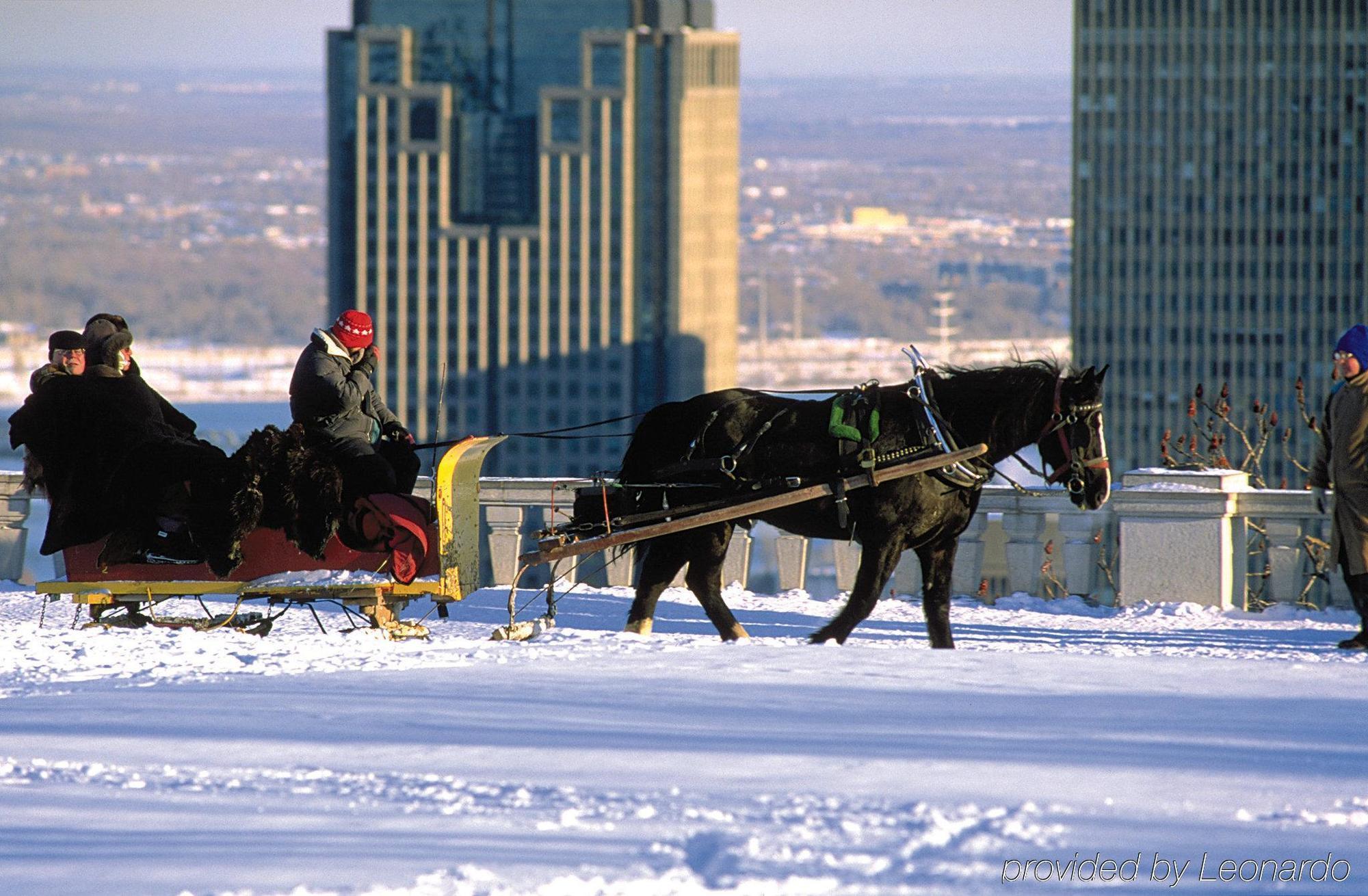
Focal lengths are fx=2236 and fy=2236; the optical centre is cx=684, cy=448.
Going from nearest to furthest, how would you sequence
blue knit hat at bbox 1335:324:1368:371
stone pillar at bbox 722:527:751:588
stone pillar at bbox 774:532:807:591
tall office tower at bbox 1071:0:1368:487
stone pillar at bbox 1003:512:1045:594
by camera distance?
1. blue knit hat at bbox 1335:324:1368:371
2. stone pillar at bbox 1003:512:1045:594
3. stone pillar at bbox 722:527:751:588
4. stone pillar at bbox 774:532:807:591
5. tall office tower at bbox 1071:0:1368:487

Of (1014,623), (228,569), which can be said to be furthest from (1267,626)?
(228,569)

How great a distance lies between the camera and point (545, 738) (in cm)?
784

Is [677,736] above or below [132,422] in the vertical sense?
below

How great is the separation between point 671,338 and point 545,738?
162 m

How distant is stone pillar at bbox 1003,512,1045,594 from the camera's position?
1512cm

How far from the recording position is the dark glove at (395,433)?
11.5 metres

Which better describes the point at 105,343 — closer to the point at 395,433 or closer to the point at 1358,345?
the point at 395,433

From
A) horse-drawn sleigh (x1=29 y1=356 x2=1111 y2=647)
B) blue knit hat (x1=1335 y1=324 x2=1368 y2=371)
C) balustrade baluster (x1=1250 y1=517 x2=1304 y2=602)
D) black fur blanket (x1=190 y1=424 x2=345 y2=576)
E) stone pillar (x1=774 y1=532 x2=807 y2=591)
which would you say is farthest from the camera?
stone pillar (x1=774 y1=532 x2=807 y2=591)

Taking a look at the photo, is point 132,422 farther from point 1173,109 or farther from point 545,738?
point 1173,109

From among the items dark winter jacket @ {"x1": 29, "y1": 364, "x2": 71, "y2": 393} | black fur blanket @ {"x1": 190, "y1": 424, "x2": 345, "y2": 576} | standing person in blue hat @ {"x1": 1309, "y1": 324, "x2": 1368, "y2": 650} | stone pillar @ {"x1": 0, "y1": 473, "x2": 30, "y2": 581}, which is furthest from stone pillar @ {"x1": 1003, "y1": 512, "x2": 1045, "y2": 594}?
stone pillar @ {"x1": 0, "y1": 473, "x2": 30, "y2": 581}

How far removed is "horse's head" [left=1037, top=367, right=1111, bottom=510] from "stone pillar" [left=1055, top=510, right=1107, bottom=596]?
3582 millimetres

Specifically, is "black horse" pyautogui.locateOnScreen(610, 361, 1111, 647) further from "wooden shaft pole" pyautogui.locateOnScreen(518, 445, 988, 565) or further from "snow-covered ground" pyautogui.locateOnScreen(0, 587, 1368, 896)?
"snow-covered ground" pyautogui.locateOnScreen(0, 587, 1368, 896)

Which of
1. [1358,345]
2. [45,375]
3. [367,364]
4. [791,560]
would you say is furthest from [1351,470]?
[45,375]

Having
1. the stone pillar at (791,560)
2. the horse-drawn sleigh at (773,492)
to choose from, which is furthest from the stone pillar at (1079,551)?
the horse-drawn sleigh at (773,492)
